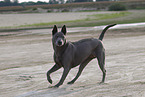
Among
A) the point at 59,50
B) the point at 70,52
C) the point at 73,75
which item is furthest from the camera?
the point at 73,75

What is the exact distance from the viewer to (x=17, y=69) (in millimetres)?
8125

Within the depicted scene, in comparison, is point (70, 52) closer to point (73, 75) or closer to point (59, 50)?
point (59, 50)

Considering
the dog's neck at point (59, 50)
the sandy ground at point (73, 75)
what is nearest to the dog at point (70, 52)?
the dog's neck at point (59, 50)

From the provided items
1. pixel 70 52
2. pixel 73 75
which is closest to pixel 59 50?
pixel 70 52

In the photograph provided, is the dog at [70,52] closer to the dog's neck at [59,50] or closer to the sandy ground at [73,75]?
the dog's neck at [59,50]

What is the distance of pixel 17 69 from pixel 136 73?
148 inches

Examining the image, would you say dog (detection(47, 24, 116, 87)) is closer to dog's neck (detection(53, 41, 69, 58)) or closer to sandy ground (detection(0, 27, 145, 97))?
dog's neck (detection(53, 41, 69, 58))

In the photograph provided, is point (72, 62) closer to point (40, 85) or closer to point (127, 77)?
point (40, 85)

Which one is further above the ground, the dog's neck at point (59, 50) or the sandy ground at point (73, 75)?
the dog's neck at point (59, 50)

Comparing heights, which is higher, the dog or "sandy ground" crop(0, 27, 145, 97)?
the dog

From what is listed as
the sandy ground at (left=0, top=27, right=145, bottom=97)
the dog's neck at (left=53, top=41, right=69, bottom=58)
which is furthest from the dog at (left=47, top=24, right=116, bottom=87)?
the sandy ground at (left=0, top=27, right=145, bottom=97)

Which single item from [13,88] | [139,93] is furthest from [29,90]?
[139,93]

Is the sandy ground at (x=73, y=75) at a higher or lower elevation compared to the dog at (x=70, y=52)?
lower

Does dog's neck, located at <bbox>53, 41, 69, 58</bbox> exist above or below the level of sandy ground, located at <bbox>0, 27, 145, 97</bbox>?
above
